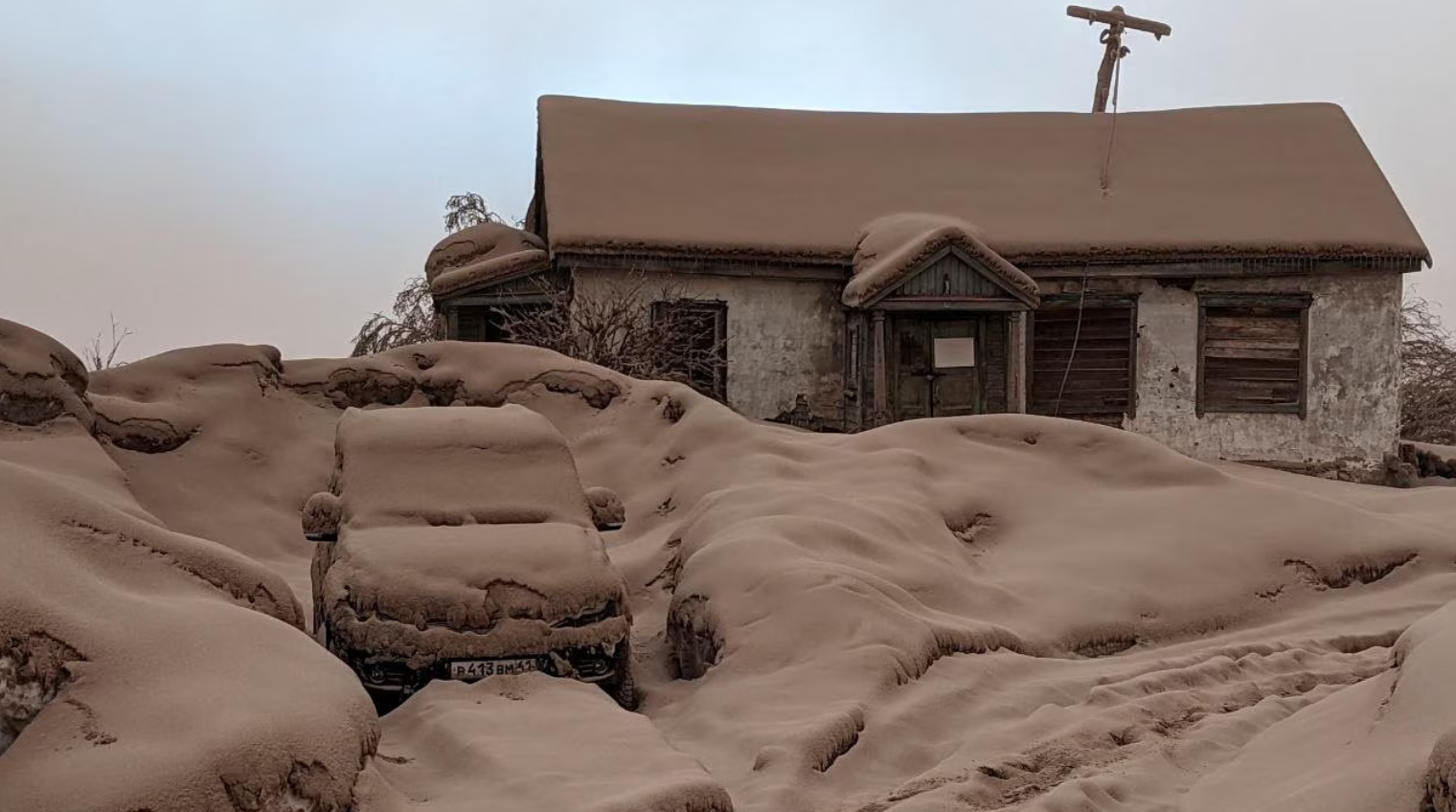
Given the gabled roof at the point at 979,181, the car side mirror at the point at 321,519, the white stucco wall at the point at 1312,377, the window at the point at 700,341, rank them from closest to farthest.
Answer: the car side mirror at the point at 321,519 < the window at the point at 700,341 < the gabled roof at the point at 979,181 < the white stucco wall at the point at 1312,377

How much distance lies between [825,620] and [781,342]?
40.2ft

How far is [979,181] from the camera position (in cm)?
2189

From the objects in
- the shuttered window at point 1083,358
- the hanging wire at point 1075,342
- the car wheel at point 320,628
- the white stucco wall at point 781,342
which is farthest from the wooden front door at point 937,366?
the car wheel at point 320,628

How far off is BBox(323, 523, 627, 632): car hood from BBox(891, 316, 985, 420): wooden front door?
1238 centimetres

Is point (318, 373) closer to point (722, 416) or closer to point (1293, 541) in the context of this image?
point (722, 416)

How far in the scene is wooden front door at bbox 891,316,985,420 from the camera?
19.4m

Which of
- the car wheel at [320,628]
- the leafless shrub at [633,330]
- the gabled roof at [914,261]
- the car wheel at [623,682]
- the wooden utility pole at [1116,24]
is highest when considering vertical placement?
the wooden utility pole at [1116,24]

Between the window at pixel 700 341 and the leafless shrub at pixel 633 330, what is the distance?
13 millimetres

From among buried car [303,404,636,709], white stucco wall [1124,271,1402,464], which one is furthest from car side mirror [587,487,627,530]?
white stucco wall [1124,271,1402,464]

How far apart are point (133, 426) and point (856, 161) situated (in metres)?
13.9

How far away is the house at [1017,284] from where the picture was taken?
1920 cm

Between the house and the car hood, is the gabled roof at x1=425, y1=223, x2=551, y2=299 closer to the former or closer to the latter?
the house

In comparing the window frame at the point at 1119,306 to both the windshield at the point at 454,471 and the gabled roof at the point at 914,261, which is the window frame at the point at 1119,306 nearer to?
the gabled roof at the point at 914,261

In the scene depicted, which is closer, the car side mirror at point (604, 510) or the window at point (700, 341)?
the car side mirror at point (604, 510)
